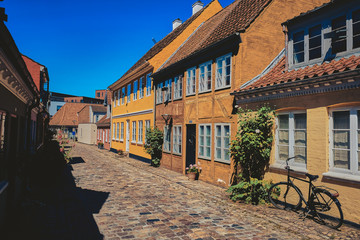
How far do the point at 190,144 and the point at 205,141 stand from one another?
1.44m

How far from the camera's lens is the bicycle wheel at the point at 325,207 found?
6.40 meters

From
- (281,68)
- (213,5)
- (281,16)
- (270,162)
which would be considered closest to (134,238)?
(270,162)

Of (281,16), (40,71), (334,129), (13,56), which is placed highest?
(281,16)

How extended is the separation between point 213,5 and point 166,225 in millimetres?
16491

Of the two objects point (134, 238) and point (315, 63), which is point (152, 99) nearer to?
point (315, 63)

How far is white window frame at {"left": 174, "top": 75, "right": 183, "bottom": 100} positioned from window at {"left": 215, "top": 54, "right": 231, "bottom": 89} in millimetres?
3293

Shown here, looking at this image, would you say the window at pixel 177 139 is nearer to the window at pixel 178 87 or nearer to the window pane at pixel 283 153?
the window at pixel 178 87

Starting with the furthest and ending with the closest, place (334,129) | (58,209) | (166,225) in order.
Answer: (58,209) < (334,129) < (166,225)

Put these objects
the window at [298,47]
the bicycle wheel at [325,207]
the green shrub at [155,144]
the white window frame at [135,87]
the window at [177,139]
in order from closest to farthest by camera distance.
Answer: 1. the bicycle wheel at [325,207]
2. the window at [298,47]
3. the window at [177,139]
4. the green shrub at [155,144]
5. the white window frame at [135,87]

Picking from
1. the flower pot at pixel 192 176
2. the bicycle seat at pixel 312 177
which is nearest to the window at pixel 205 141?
the flower pot at pixel 192 176

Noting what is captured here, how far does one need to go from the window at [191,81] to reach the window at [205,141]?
1.95 meters

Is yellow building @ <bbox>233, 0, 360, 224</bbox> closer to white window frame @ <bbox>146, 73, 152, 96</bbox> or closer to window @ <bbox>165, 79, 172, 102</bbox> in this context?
window @ <bbox>165, 79, 172, 102</bbox>

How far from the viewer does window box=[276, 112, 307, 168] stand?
757 centimetres

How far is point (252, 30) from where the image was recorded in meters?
10.1
